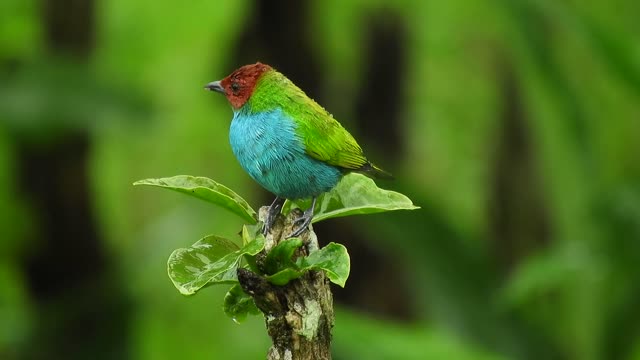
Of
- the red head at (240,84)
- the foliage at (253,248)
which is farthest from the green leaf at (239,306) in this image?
the red head at (240,84)

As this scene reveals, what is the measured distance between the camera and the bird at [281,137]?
6.61ft

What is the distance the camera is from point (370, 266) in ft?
27.6

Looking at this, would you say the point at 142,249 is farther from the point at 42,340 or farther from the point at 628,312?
the point at 628,312

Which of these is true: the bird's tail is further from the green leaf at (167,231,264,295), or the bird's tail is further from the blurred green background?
the blurred green background

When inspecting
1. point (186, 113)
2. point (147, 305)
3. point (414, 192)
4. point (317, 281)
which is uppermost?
point (317, 281)

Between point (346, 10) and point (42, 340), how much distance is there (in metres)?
3.57

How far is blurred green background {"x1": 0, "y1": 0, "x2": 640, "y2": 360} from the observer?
5.00m

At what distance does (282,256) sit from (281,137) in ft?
0.68

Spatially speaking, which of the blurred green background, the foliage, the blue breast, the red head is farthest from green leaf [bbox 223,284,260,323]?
the blurred green background

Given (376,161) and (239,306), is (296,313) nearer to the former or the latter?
(239,306)

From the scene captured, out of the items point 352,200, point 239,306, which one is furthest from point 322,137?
point 239,306

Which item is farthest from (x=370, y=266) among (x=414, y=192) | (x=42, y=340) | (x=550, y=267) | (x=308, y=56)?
(x=550, y=267)

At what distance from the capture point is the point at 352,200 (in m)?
2.14

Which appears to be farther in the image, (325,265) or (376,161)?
(376,161)
